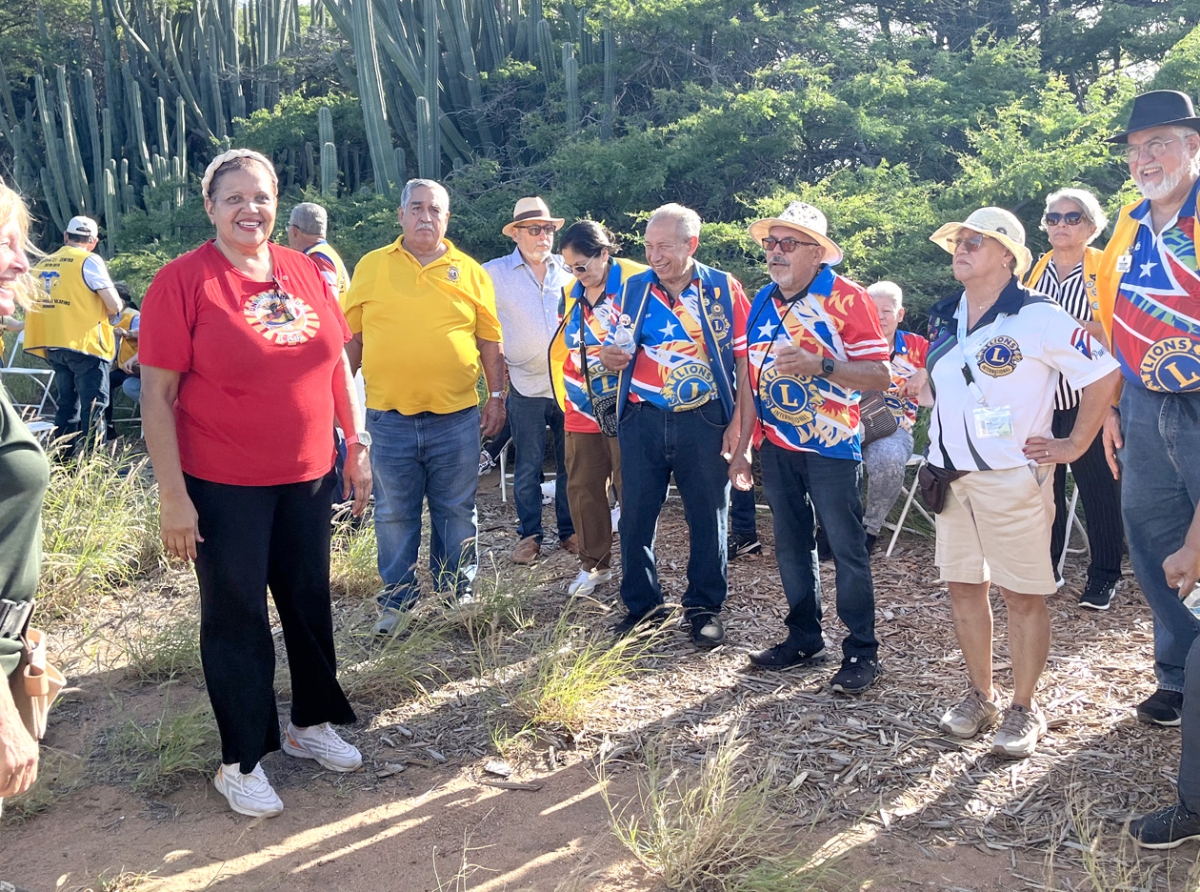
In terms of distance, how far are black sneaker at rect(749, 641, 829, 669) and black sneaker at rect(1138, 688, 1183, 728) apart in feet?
4.19

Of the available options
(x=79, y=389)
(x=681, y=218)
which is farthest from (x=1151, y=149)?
(x=79, y=389)

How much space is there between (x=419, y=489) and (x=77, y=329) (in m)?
5.08

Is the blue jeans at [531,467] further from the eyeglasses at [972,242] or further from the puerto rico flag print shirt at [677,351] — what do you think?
the eyeglasses at [972,242]

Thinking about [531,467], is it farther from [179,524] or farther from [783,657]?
[179,524]

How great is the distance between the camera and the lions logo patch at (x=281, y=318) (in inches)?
139

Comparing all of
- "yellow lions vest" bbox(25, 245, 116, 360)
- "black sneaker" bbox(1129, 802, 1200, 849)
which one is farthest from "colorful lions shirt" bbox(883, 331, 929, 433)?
"yellow lions vest" bbox(25, 245, 116, 360)

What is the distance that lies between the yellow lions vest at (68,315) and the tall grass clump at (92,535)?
2.48 metres

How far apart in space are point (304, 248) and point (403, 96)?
735cm

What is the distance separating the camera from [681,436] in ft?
16.3

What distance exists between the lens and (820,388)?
4527 mm

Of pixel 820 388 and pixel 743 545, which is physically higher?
pixel 820 388

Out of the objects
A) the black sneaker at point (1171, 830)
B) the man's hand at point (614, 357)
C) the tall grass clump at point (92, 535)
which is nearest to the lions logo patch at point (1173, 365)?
the black sneaker at point (1171, 830)

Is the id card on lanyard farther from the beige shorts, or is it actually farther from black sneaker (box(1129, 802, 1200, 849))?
black sneaker (box(1129, 802, 1200, 849))

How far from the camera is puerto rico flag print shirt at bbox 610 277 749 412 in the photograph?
4.91 metres
